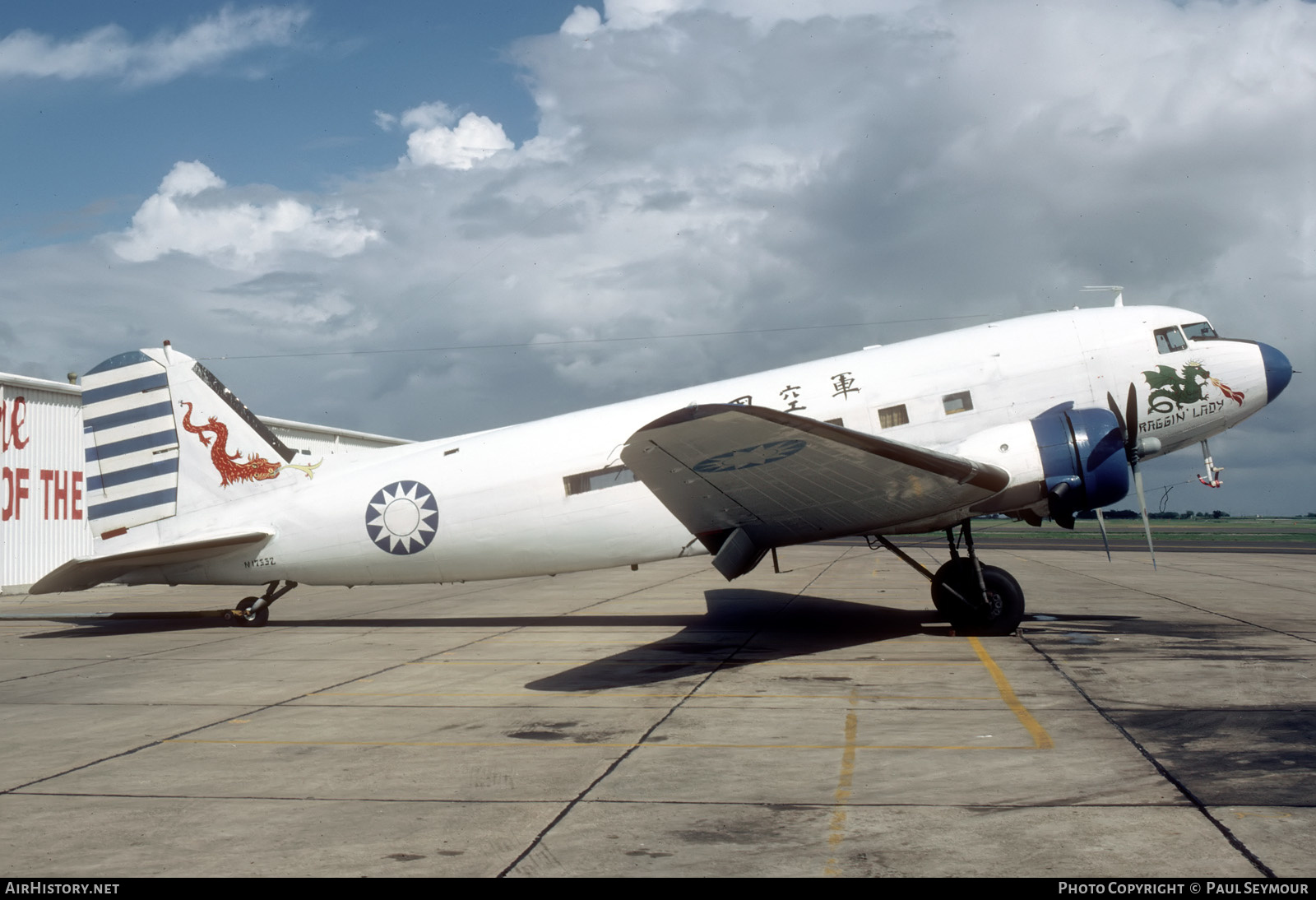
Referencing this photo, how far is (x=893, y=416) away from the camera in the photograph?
13.6 m

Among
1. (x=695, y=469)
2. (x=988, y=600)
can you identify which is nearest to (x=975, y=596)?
(x=988, y=600)

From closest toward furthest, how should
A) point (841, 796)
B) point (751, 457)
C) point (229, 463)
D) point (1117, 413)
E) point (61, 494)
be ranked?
point (841, 796), point (751, 457), point (1117, 413), point (229, 463), point (61, 494)

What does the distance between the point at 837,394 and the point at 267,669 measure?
28.6 ft

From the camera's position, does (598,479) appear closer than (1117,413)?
No

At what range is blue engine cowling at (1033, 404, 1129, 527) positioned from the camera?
12.1 m

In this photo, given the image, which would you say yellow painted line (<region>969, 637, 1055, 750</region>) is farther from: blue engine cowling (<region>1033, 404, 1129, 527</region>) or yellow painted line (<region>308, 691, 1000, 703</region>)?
blue engine cowling (<region>1033, 404, 1129, 527</region>)

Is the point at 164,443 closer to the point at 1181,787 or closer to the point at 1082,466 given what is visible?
the point at 1082,466

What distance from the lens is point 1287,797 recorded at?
5.53 metres

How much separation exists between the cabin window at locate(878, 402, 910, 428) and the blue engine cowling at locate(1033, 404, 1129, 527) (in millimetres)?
1928

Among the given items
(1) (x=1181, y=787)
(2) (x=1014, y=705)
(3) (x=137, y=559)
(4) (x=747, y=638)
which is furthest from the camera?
(3) (x=137, y=559)

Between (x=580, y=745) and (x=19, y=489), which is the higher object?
(x=19, y=489)

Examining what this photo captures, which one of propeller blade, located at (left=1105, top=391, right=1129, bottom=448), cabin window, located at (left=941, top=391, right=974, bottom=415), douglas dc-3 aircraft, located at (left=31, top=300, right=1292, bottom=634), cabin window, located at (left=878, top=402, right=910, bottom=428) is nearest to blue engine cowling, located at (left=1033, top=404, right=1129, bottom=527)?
douglas dc-3 aircraft, located at (left=31, top=300, right=1292, bottom=634)

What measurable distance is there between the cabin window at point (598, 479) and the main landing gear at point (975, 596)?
3.85 meters

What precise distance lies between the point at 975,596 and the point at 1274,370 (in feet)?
19.0
